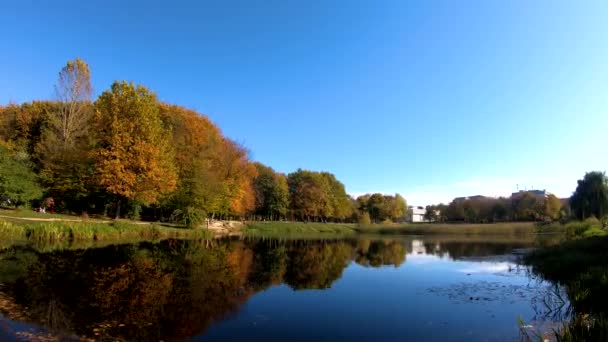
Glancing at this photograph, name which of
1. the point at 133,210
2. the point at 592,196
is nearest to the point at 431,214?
the point at 592,196

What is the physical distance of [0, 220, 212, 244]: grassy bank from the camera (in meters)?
27.2

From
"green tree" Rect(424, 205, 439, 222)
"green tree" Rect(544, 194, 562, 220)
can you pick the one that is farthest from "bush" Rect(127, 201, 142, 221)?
"green tree" Rect(424, 205, 439, 222)

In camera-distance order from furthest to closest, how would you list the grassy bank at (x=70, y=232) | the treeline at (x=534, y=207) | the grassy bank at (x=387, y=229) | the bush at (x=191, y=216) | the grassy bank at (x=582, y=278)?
1. the grassy bank at (x=387, y=229)
2. the treeline at (x=534, y=207)
3. the bush at (x=191, y=216)
4. the grassy bank at (x=70, y=232)
5. the grassy bank at (x=582, y=278)

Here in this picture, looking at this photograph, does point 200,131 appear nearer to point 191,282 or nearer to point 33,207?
point 33,207

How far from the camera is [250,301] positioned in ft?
44.9

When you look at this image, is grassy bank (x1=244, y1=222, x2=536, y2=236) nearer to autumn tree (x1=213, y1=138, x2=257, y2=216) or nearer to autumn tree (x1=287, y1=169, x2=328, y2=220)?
autumn tree (x1=213, y1=138, x2=257, y2=216)

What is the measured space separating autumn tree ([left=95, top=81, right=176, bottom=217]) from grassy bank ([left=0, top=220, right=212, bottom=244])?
4279 millimetres

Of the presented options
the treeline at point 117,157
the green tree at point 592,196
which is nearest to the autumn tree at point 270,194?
the treeline at point 117,157

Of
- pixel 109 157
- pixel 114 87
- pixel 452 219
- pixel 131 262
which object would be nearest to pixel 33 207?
pixel 109 157

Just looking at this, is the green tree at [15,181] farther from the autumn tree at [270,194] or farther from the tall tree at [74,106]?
the autumn tree at [270,194]

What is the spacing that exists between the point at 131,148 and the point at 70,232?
39.3 ft

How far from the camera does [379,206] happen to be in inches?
5187

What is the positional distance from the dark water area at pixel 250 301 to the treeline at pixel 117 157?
56.6ft

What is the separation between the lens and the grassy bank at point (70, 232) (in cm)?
2720
